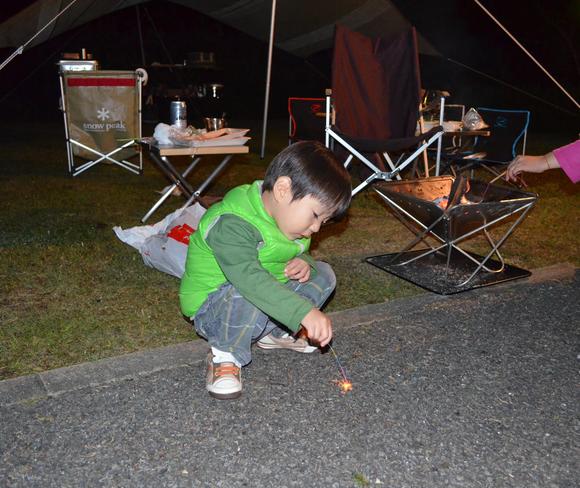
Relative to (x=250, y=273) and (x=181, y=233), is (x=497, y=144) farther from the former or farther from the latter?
(x=250, y=273)

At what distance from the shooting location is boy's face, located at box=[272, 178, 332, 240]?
2.11 metres

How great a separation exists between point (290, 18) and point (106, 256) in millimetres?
5551

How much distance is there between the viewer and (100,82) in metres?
6.32

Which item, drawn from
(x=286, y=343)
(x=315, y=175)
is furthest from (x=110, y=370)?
(x=315, y=175)

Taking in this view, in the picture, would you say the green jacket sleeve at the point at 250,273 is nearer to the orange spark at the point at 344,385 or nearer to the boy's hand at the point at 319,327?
the boy's hand at the point at 319,327

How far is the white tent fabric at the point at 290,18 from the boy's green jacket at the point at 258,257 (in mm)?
5458

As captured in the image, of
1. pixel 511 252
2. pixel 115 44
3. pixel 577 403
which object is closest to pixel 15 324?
pixel 577 403

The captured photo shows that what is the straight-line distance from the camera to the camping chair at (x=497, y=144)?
566 cm

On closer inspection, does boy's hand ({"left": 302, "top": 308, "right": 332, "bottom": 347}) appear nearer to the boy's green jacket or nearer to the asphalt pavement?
the boy's green jacket

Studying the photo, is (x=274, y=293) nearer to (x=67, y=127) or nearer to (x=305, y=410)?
(x=305, y=410)

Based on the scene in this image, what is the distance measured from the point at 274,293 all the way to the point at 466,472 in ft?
2.72

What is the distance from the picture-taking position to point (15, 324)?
2.81m

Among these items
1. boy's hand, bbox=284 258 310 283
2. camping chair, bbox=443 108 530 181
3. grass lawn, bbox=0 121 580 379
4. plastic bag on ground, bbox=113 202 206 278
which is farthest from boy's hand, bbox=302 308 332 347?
→ camping chair, bbox=443 108 530 181

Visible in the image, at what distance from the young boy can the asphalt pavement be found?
0.20 meters
